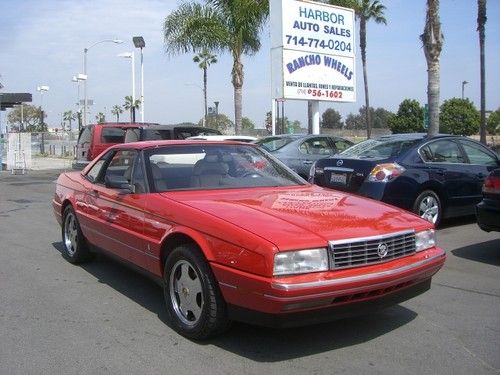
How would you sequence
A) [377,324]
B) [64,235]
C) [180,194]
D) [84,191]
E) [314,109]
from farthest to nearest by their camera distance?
[314,109], [64,235], [84,191], [180,194], [377,324]

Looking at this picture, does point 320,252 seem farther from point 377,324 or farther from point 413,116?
point 413,116

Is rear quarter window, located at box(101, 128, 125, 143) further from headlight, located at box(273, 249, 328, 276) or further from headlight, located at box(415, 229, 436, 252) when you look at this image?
headlight, located at box(273, 249, 328, 276)

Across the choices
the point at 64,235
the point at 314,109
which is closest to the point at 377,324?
the point at 64,235

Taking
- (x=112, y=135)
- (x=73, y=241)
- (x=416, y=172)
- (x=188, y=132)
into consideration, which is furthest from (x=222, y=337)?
(x=112, y=135)

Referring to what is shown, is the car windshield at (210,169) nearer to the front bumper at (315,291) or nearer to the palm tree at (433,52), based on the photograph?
the front bumper at (315,291)

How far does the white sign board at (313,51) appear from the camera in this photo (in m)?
14.3

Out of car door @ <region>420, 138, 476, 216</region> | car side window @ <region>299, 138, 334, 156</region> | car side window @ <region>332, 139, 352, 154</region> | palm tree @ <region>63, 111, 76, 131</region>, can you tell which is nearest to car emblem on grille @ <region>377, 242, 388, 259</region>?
car door @ <region>420, 138, 476, 216</region>

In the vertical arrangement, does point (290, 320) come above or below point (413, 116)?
below

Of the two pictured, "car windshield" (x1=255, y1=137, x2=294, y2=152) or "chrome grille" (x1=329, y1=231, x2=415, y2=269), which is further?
"car windshield" (x1=255, y1=137, x2=294, y2=152)

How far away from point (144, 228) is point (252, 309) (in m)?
1.45

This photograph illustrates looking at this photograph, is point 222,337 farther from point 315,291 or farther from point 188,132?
point 188,132

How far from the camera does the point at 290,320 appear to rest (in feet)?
11.4

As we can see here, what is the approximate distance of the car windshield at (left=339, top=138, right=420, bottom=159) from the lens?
8125 mm

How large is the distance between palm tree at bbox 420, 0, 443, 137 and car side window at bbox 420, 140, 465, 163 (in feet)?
18.0
